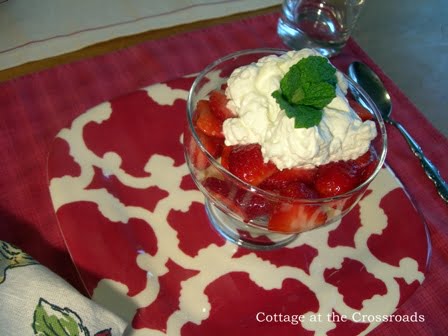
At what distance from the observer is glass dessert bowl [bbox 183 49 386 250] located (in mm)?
740

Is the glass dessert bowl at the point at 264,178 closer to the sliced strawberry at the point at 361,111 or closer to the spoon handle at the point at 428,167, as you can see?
the sliced strawberry at the point at 361,111

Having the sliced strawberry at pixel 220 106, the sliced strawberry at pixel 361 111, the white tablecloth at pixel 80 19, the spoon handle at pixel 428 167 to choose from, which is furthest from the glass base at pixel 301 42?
the sliced strawberry at pixel 220 106

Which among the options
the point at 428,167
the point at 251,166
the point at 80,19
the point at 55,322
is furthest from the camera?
the point at 80,19

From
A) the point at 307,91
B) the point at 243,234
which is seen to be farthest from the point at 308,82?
the point at 243,234

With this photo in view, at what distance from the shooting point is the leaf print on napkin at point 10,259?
0.67 meters

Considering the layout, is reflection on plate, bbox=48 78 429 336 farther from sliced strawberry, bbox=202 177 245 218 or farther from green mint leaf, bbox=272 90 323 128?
green mint leaf, bbox=272 90 323 128

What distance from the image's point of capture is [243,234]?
91 centimetres

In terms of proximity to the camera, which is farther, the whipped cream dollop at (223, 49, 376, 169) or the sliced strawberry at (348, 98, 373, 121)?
the sliced strawberry at (348, 98, 373, 121)

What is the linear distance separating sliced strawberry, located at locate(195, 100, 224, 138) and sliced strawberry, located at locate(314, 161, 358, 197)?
0.18 meters

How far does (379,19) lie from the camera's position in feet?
4.88

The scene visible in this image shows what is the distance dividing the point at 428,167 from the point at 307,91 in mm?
462

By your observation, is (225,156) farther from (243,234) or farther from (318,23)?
(318,23)

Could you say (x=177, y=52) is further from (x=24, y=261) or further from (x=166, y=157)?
(x=24, y=261)

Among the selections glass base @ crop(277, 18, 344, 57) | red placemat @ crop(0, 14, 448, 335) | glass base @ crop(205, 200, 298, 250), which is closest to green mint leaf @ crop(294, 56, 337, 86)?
glass base @ crop(205, 200, 298, 250)
